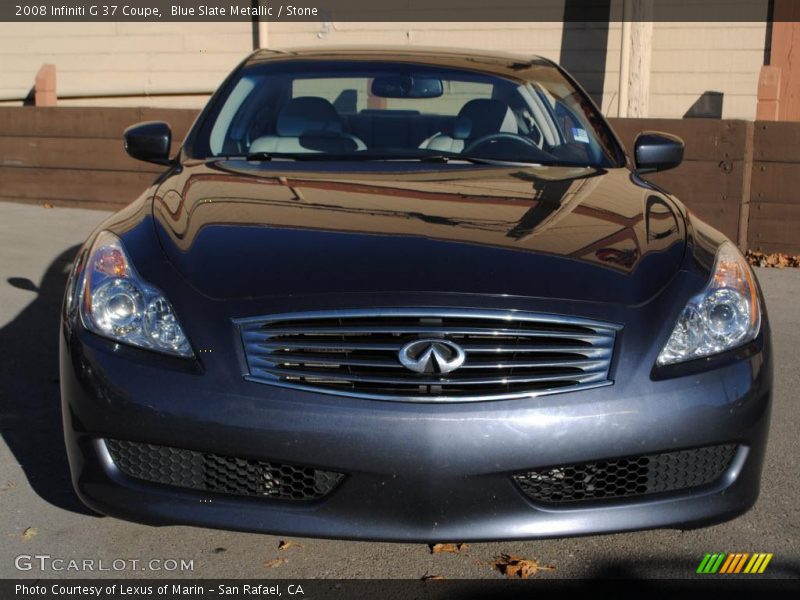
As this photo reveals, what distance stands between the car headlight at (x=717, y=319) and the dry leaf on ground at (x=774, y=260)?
5.19 metres

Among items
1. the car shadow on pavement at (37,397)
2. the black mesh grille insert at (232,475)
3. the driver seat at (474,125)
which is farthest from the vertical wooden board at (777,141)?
the black mesh grille insert at (232,475)

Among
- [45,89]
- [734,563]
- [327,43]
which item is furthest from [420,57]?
[45,89]

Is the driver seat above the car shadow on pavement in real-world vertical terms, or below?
above

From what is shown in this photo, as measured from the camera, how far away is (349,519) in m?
3.03

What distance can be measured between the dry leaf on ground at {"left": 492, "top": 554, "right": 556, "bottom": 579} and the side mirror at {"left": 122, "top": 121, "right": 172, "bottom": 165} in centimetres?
230

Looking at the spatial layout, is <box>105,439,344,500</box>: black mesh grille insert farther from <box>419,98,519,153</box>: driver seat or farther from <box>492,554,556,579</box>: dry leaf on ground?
<box>419,98,519,153</box>: driver seat

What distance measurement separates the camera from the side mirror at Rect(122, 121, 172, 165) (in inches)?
191

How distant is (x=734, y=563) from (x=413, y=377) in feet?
4.12

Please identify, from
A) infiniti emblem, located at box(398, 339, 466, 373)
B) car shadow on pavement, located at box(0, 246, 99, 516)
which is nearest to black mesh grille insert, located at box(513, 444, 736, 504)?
infiniti emblem, located at box(398, 339, 466, 373)

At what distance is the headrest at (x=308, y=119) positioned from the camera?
15.8 ft

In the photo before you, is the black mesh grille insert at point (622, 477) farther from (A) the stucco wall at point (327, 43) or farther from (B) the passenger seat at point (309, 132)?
(A) the stucco wall at point (327, 43)

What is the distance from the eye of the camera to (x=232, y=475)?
309cm

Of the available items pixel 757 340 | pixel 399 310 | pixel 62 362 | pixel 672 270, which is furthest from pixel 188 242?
pixel 757 340

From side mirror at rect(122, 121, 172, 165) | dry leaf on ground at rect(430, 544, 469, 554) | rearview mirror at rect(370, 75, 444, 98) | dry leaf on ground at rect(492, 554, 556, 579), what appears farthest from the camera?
rearview mirror at rect(370, 75, 444, 98)
